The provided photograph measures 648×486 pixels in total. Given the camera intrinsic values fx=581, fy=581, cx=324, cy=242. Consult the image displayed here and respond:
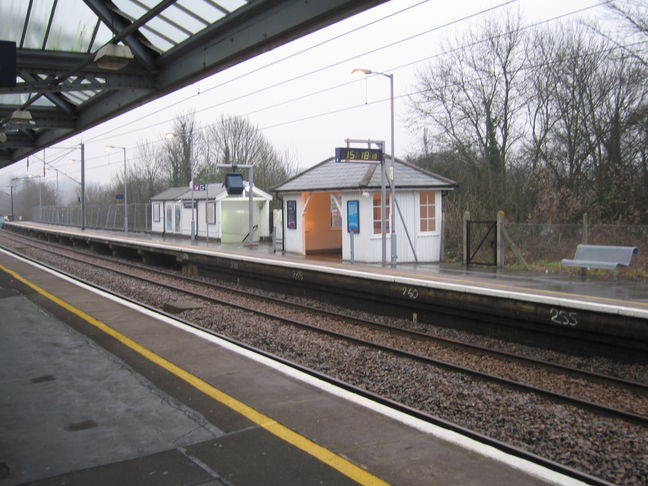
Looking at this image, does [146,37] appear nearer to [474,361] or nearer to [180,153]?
[474,361]

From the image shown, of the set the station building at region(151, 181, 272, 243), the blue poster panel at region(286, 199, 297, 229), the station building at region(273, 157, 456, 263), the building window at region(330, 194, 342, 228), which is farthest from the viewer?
the station building at region(151, 181, 272, 243)

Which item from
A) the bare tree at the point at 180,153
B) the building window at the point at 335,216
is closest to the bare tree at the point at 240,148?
the bare tree at the point at 180,153

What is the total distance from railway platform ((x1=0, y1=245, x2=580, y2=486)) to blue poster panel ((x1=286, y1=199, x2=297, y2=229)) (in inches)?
598

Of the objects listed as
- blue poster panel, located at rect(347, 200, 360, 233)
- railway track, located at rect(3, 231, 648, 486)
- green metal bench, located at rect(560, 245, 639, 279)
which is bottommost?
railway track, located at rect(3, 231, 648, 486)

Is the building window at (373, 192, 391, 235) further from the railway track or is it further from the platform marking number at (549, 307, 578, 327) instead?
the platform marking number at (549, 307, 578, 327)

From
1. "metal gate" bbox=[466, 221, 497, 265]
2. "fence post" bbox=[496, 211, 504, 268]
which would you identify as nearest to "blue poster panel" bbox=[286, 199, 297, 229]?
"metal gate" bbox=[466, 221, 497, 265]

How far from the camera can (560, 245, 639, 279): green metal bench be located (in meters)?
13.3

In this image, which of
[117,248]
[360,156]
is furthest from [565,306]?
[117,248]

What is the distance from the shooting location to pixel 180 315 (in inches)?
480

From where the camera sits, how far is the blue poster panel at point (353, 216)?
19656 millimetres

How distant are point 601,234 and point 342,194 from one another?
8327 millimetres

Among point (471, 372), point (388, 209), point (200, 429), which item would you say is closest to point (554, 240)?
point (388, 209)

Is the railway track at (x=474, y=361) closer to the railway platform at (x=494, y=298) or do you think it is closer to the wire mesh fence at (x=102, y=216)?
the railway platform at (x=494, y=298)

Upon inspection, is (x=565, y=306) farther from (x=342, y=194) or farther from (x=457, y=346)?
(x=342, y=194)
